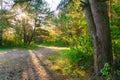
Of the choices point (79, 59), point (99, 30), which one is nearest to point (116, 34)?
point (99, 30)

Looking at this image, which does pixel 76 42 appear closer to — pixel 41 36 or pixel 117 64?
pixel 117 64

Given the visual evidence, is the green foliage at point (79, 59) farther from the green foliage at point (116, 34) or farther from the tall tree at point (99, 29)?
the tall tree at point (99, 29)

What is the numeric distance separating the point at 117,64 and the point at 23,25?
3290 cm

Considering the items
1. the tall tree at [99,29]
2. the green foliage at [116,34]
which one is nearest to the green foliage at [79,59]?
the green foliage at [116,34]

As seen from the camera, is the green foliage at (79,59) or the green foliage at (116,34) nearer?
the green foliage at (116,34)

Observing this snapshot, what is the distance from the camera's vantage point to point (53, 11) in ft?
31.9

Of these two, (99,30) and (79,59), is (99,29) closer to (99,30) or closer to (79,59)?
(99,30)

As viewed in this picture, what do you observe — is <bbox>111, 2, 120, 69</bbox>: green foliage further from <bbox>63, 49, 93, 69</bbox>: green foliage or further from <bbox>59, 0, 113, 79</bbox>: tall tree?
<bbox>59, 0, 113, 79</bbox>: tall tree

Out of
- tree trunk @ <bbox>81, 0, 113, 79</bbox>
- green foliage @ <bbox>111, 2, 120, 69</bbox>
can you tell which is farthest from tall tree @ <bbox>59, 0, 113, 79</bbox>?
green foliage @ <bbox>111, 2, 120, 69</bbox>

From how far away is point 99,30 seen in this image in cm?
785

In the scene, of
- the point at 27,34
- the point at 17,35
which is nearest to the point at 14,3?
the point at 17,35

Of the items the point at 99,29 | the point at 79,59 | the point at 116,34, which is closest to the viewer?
the point at 99,29

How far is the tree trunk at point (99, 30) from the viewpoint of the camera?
25.4 ft

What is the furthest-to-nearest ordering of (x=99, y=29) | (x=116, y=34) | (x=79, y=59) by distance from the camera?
(x=79, y=59)
(x=116, y=34)
(x=99, y=29)
